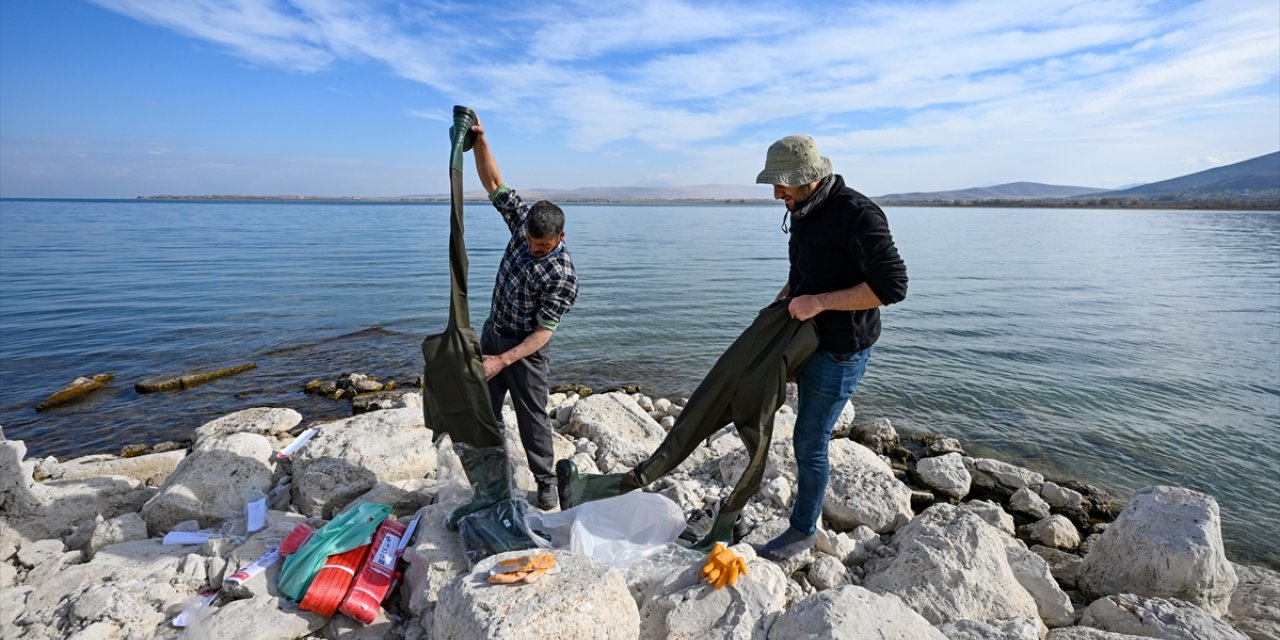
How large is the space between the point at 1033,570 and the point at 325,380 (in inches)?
415

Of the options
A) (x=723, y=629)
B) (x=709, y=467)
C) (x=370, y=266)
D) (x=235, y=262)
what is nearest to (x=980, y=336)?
(x=709, y=467)

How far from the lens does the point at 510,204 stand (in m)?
4.55

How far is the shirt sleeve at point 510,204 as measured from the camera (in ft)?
14.8

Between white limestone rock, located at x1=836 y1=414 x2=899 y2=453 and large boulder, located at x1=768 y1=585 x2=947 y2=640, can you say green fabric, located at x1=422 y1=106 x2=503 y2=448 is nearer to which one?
large boulder, located at x1=768 y1=585 x2=947 y2=640

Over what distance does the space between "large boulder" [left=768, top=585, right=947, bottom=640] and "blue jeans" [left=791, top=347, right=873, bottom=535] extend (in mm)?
936

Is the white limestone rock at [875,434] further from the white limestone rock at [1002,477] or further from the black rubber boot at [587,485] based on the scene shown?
the black rubber boot at [587,485]

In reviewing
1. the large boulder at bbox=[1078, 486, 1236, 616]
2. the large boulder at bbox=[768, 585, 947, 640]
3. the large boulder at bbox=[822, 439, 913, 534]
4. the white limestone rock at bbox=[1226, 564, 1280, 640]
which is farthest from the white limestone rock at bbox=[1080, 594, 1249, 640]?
the large boulder at bbox=[768, 585, 947, 640]

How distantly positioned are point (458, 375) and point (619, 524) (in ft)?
4.67

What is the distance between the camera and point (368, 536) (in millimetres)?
3916

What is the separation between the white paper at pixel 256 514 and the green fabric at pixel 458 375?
1512mm

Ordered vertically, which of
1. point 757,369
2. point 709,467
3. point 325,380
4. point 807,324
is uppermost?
point 807,324

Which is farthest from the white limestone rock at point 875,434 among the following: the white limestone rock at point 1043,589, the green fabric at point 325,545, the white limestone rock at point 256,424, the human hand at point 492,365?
the white limestone rock at point 256,424

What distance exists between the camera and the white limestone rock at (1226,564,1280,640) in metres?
4.04

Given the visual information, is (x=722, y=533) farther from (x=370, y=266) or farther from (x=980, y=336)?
(x=370, y=266)
